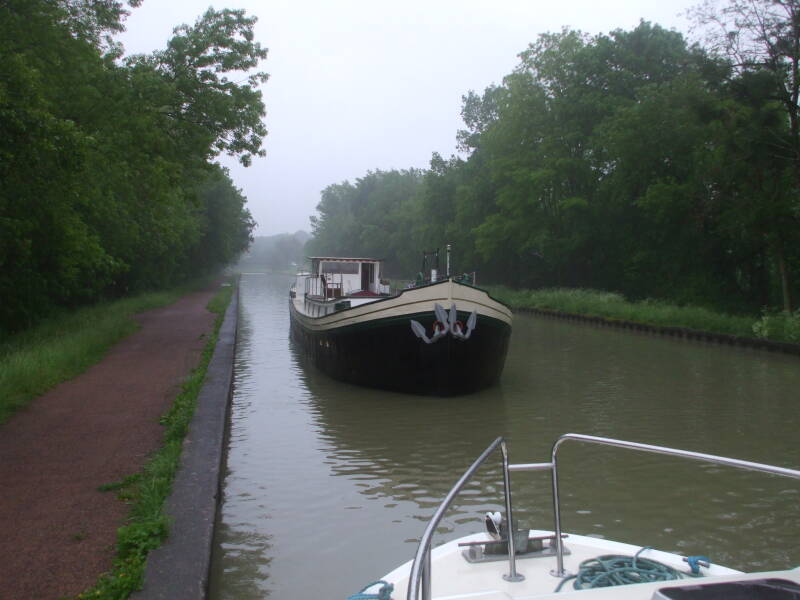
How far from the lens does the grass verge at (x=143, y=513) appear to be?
159 inches

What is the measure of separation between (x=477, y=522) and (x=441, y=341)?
5.56m

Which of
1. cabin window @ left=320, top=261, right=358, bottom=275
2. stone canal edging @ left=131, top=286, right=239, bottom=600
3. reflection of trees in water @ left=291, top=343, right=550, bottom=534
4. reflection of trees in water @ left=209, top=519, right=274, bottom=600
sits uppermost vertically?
cabin window @ left=320, top=261, right=358, bottom=275

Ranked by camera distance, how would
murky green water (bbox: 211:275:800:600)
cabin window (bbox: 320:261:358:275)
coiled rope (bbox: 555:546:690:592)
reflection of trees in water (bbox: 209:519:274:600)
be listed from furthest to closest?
cabin window (bbox: 320:261:358:275) → murky green water (bbox: 211:275:800:600) → reflection of trees in water (bbox: 209:519:274:600) → coiled rope (bbox: 555:546:690:592)

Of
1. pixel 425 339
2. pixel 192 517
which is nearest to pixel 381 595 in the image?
pixel 192 517

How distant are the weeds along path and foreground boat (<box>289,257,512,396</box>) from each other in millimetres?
3037

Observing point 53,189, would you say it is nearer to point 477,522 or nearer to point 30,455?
point 30,455

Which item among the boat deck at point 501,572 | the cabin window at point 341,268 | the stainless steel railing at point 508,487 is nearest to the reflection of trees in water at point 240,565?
the boat deck at point 501,572

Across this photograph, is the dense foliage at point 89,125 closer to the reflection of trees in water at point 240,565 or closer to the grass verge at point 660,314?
the reflection of trees in water at point 240,565

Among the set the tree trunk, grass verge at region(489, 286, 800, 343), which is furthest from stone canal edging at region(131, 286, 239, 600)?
the tree trunk

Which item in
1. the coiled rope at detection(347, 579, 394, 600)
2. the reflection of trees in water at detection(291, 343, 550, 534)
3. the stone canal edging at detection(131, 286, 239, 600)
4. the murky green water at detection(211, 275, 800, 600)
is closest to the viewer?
the coiled rope at detection(347, 579, 394, 600)

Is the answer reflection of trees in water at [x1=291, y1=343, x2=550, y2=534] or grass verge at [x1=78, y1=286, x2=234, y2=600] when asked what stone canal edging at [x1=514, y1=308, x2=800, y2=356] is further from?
grass verge at [x1=78, y1=286, x2=234, y2=600]

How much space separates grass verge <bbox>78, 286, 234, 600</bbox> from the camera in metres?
4.04

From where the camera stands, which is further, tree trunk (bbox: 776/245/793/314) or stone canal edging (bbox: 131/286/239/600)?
tree trunk (bbox: 776/245/793/314)

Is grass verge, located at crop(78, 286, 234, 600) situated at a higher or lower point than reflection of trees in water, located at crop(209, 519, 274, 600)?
higher
